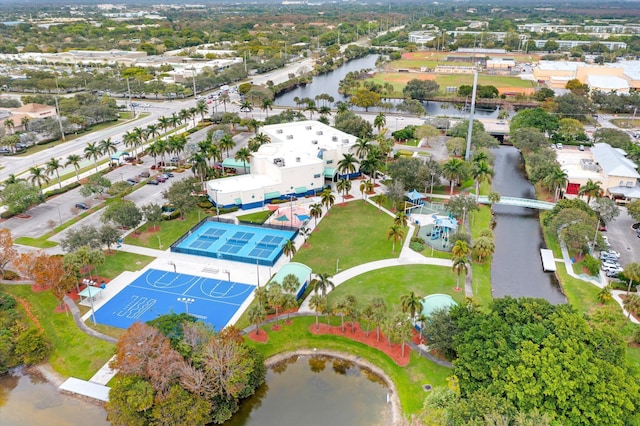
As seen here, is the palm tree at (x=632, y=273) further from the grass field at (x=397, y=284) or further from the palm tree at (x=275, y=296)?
the palm tree at (x=275, y=296)

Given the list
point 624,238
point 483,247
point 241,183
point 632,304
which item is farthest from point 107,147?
point 624,238

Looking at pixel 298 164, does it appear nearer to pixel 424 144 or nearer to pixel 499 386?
pixel 424 144

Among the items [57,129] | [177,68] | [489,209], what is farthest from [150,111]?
[489,209]

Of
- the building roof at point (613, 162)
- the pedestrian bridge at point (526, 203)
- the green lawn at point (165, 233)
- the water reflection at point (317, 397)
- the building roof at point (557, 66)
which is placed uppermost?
the building roof at point (557, 66)

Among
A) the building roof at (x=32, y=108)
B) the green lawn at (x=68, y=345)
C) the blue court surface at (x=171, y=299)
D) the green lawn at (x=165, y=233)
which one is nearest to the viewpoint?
the green lawn at (x=68, y=345)

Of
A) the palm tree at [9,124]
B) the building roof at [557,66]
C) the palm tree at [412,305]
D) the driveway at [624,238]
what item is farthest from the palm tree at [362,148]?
the building roof at [557,66]
